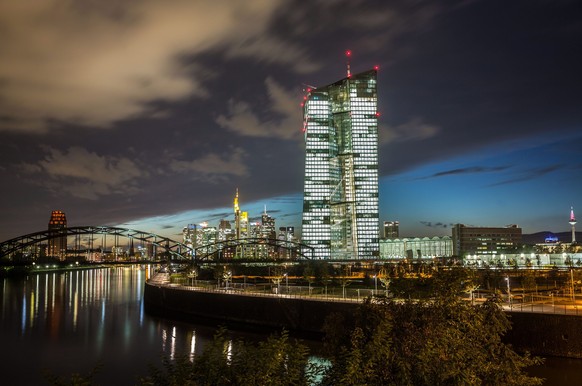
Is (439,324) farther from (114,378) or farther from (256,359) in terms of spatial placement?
(114,378)

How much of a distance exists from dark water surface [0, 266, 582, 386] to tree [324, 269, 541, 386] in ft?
47.7

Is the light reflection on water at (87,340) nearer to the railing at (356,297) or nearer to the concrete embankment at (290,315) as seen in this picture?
the concrete embankment at (290,315)

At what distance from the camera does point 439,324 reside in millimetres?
13016

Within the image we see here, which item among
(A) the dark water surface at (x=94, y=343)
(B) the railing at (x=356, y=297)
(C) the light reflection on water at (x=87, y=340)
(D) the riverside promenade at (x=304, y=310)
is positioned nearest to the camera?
(D) the riverside promenade at (x=304, y=310)

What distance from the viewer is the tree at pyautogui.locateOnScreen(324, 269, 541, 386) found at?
11.0 m

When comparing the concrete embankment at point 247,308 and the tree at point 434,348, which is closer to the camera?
the tree at point 434,348

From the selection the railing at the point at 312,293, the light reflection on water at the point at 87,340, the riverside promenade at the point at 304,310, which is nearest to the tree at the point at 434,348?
the riverside promenade at the point at 304,310

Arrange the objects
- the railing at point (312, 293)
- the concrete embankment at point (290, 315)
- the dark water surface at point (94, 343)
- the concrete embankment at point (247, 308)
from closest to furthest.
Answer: the concrete embankment at point (290, 315), the dark water surface at point (94, 343), the concrete embankment at point (247, 308), the railing at point (312, 293)

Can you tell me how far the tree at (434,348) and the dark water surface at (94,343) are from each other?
14533mm

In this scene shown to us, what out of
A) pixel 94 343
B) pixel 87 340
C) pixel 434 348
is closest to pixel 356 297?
pixel 94 343

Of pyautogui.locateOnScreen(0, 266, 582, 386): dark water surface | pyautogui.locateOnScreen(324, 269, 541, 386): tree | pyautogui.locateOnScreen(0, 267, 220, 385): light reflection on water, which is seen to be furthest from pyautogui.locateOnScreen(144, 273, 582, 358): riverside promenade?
pyautogui.locateOnScreen(324, 269, 541, 386): tree

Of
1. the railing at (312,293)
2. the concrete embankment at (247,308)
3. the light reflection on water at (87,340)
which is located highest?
the railing at (312,293)

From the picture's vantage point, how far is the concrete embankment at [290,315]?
109 feet

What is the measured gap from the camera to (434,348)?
11.9 metres
